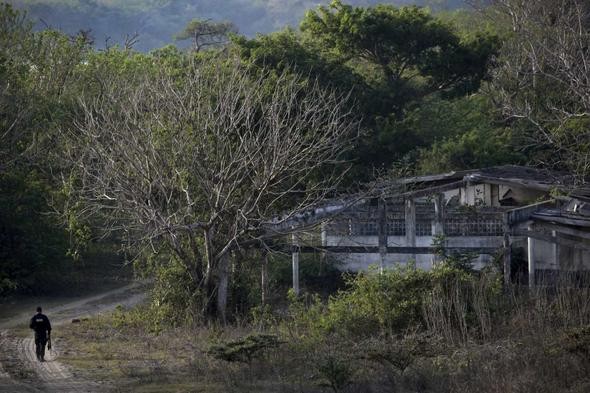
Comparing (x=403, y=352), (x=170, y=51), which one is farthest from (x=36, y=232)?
(x=170, y=51)

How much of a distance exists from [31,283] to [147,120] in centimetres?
A: 1002

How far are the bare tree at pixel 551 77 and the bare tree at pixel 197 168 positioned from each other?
4807 mm

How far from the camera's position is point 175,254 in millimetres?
23078

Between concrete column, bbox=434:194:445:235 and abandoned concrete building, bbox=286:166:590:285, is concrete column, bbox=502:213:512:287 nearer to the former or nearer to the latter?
abandoned concrete building, bbox=286:166:590:285

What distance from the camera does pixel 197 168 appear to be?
72.2 ft

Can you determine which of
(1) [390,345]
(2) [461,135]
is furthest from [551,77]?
(2) [461,135]

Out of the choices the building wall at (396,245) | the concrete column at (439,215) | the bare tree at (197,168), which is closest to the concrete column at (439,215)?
the concrete column at (439,215)

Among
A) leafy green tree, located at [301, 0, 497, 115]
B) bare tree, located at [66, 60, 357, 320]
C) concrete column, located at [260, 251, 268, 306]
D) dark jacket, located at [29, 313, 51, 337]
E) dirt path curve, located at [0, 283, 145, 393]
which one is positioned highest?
leafy green tree, located at [301, 0, 497, 115]

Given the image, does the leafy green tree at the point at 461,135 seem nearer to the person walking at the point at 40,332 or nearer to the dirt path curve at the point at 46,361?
the dirt path curve at the point at 46,361

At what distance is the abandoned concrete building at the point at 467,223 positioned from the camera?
861 inches

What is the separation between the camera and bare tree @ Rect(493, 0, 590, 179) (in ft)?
65.0

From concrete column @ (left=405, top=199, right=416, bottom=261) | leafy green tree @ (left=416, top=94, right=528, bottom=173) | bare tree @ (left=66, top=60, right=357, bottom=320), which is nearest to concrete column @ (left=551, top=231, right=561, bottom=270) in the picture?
concrete column @ (left=405, top=199, right=416, bottom=261)

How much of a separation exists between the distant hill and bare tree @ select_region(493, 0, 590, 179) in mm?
82058

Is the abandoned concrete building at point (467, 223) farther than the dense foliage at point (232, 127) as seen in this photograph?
No
